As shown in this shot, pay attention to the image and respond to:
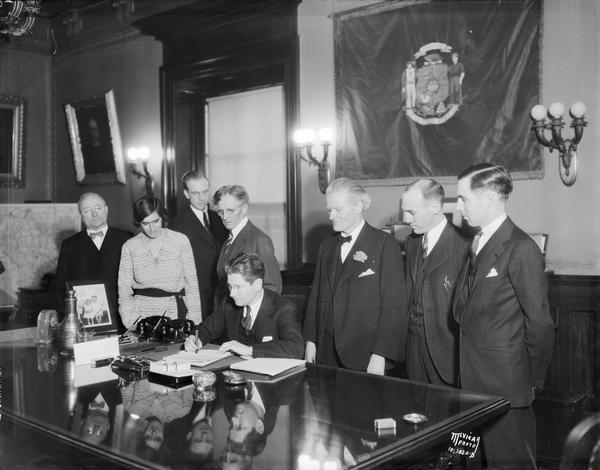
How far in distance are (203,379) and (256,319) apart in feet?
2.51

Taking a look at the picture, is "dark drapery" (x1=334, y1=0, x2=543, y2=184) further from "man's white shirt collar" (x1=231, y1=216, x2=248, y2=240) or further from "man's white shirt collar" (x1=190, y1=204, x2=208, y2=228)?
"man's white shirt collar" (x1=231, y1=216, x2=248, y2=240)

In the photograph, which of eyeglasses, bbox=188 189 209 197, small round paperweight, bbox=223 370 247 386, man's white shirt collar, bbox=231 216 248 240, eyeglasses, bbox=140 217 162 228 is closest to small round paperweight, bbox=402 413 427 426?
small round paperweight, bbox=223 370 247 386

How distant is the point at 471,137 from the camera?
4984 millimetres

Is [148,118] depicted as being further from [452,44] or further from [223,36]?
[452,44]

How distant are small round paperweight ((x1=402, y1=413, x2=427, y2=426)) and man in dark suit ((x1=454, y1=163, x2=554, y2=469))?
77 cm

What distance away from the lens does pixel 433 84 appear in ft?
16.8

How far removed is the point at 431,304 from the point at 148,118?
535cm

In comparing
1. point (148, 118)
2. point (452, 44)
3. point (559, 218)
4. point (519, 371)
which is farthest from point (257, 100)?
point (519, 371)

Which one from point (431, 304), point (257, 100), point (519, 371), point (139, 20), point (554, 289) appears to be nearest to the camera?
point (519, 371)

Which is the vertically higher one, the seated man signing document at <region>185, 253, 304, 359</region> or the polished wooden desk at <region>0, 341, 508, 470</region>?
the seated man signing document at <region>185, 253, 304, 359</region>

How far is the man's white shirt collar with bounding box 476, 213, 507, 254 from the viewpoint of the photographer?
8.47ft

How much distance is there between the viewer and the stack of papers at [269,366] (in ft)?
7.79

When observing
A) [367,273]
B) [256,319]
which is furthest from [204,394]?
[367,273]

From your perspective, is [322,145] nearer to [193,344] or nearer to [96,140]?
[193,344]
